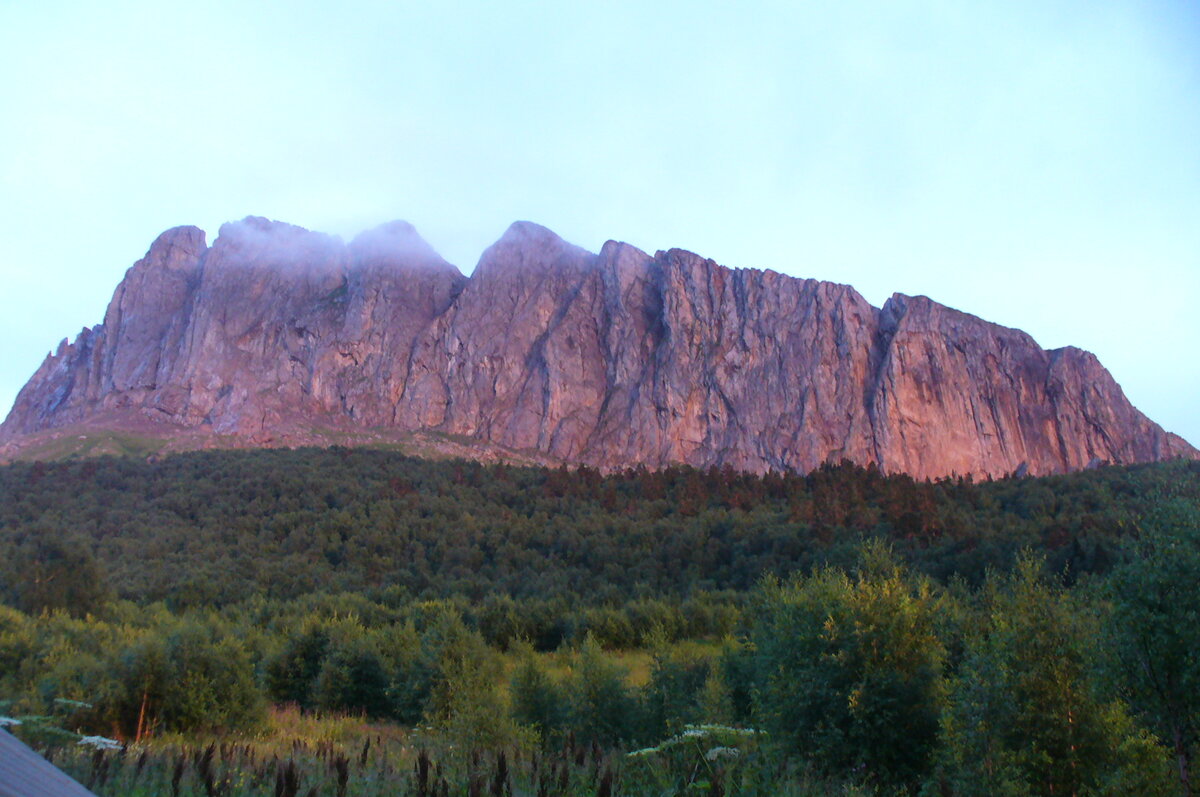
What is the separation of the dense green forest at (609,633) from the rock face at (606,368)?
44.2m

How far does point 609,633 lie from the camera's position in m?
36.1

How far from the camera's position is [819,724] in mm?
13938

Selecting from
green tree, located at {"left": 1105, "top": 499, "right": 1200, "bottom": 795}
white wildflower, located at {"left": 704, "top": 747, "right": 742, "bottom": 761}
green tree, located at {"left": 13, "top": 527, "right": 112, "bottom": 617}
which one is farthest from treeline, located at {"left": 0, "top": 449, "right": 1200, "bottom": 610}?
white wildflower, located at {"left": 704, "top": 747, "right": 742, "bottom": 761}

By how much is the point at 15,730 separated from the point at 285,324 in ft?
400

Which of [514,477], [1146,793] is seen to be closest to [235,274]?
[514,477]

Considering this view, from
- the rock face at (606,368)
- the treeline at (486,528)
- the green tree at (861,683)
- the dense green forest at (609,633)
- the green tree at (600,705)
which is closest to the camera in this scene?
the dense green forest at (609,633)

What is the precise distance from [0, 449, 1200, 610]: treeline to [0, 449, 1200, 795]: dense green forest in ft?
0.93

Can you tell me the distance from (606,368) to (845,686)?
106940 mm

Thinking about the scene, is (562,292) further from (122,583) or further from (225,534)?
(122,583)

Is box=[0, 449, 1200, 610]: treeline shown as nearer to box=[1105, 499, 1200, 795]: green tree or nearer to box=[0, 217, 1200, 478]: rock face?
box=[1105, 499, 1200, 795]: green tree

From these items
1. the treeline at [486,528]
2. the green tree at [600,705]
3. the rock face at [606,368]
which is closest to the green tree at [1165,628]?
the green tree at [600,705]

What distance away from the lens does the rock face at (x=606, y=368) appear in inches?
4454

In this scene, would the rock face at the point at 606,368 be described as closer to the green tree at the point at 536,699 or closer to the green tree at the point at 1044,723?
the green tree at the point at 536,699

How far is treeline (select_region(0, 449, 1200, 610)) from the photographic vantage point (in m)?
39.9
